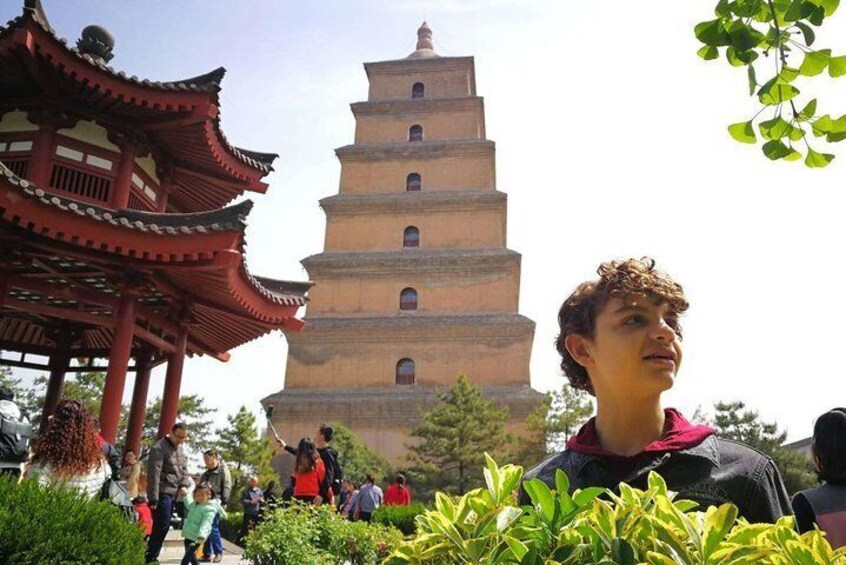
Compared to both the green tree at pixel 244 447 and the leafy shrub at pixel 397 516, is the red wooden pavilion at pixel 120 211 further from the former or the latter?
the green tree at pixel 244 447

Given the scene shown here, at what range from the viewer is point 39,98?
8.66 m

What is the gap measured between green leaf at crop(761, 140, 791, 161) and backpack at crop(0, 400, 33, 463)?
187 inches

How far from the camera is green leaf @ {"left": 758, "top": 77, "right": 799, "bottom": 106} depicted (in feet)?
6.16

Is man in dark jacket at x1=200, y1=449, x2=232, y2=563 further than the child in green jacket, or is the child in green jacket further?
man in dark jacket at x1=200, y1=449, x2=232, y2=563

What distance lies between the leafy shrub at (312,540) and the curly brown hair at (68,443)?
208 cm

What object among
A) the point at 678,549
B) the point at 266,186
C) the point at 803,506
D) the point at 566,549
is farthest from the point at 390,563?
the point at 266,186

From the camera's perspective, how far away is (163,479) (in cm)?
658

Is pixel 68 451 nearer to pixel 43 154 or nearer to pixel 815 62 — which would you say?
pixel 815 62

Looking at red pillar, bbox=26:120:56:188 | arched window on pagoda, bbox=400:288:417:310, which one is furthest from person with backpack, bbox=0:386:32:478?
arched window on pagoda, bbox=400:288:417:310

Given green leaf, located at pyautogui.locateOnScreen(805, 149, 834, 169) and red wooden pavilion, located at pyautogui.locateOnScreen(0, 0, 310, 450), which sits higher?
red wooden pavilion, located at pyautogui.locateOnScreen(0, 0, 310, 450)

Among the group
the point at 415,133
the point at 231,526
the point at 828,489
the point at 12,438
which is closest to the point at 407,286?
the point at 415,133

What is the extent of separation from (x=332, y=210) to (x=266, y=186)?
551 inches

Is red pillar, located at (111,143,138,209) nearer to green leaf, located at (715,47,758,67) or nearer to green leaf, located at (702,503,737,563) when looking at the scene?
green leaf, located at (715,47,758,67)

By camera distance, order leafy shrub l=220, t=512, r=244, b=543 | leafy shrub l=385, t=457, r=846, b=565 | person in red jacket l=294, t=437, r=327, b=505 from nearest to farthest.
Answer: leafy shrub l=385, t=457, r=846, b=565
person in red jacket l=294, t=437, r=327, b=505
leafy shrub l=220, t=512, r=244, b=543
